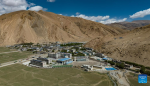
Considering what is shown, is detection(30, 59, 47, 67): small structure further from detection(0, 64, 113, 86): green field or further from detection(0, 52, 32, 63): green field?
detection(0, 52, 32, 63): green field

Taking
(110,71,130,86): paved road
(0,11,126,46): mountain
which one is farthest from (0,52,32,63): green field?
(110,71,130,86): paved road

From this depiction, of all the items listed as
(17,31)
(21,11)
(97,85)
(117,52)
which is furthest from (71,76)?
(21,11)

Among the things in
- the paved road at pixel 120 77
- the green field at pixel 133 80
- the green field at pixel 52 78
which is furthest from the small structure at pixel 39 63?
the green field at pixel 133 80

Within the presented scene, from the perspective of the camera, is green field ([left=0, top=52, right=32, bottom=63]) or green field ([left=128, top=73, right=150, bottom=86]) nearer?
green field ([left=128, top=73, right=150, bottom=86])

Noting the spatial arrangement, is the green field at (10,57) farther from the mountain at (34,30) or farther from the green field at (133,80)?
the green field at (133,80)

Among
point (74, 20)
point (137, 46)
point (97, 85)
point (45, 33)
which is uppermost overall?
point (74, 20)

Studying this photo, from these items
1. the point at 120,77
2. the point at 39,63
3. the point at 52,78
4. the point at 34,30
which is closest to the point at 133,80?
the point at 120,77

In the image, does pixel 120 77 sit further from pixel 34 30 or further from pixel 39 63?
pixel 34 30

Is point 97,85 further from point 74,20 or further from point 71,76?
point 74,20

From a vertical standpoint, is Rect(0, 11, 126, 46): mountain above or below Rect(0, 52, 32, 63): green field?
above
